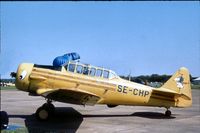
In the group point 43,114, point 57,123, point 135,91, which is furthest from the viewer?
point 135,91

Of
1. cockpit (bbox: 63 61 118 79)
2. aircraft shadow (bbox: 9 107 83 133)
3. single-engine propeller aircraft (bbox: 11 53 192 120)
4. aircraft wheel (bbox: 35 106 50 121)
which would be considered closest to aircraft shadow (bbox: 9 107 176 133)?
aircraft shadow (bbox: 9 107 83 133)

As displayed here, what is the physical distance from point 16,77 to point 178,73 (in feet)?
24.2

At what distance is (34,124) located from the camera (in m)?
11.0

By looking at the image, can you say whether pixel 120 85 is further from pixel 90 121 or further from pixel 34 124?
pixel 34 124

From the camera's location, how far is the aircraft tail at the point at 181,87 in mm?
14047

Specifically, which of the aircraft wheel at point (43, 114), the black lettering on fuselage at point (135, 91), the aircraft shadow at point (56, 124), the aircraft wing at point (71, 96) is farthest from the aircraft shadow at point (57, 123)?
the black lettering on fuselage at point (135, 91)

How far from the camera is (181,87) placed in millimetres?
14234

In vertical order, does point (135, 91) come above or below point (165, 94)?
above

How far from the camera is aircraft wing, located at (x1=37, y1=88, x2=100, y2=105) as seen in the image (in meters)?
10.5

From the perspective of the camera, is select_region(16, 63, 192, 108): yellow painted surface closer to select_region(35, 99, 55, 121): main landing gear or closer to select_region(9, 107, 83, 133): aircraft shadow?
select_region(35, 99, 55, 121): main landing gear

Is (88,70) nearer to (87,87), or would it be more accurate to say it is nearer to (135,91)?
(87,87)

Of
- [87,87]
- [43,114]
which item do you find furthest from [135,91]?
[43,114]

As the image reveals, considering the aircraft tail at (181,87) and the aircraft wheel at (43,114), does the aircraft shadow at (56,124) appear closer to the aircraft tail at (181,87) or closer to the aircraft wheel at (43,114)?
the aircraft wheel at (43,114)

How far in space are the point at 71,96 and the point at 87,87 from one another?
68.3 inches
